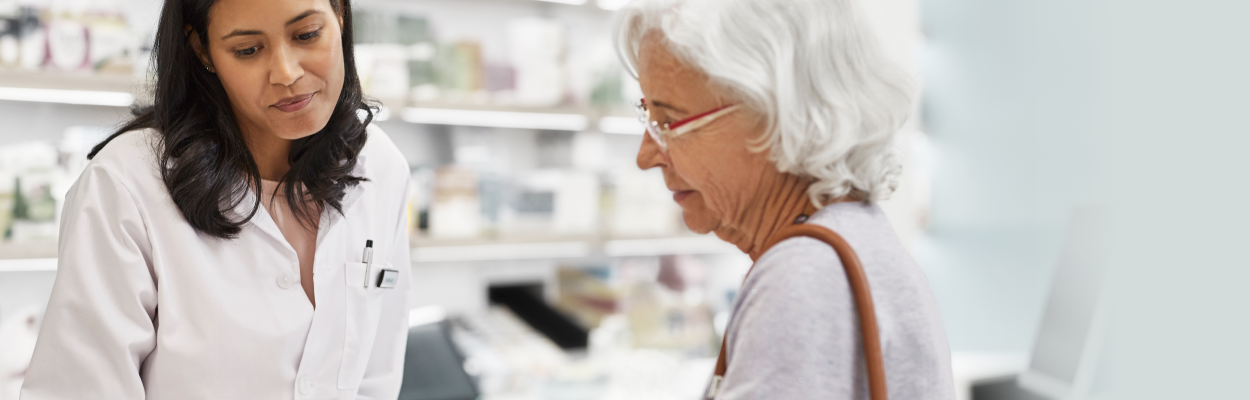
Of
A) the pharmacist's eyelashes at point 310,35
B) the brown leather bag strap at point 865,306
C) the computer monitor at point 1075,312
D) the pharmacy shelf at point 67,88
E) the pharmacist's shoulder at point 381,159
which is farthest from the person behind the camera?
the computer monitor at point 1075,312

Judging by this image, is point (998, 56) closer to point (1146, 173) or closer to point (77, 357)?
point (1146, 173)

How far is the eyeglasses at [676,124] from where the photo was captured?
870 mm

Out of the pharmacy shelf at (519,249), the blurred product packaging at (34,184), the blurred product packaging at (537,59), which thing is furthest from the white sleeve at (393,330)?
the blurred product packaging at (537,59)

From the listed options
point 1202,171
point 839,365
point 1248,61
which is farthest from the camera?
point 1202,171

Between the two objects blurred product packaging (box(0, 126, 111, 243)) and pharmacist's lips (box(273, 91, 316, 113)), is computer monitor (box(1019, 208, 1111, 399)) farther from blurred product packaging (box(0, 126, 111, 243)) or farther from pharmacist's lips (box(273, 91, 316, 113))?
blurred product packaging (box(0, 126, 111, 243))

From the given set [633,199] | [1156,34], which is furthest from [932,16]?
[633,199]

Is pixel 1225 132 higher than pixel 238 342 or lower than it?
higher

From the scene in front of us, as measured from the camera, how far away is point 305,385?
117 cm

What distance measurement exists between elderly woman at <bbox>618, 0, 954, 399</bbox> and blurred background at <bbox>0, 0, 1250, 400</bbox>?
127 centimetres

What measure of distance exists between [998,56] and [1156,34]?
67 centimetres

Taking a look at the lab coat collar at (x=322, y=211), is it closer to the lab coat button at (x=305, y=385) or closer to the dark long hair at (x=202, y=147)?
the dark long hair at (x=202, y=147)

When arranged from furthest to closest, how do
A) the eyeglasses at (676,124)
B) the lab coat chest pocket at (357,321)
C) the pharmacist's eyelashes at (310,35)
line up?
1. the lab coat chest pocket at (357,321)
2. the pharmacist's eyelashes at (310,35)
3. the eyeglasses at (676,124)

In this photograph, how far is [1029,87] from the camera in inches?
129

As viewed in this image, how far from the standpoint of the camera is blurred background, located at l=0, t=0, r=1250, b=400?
2003 millimetres
